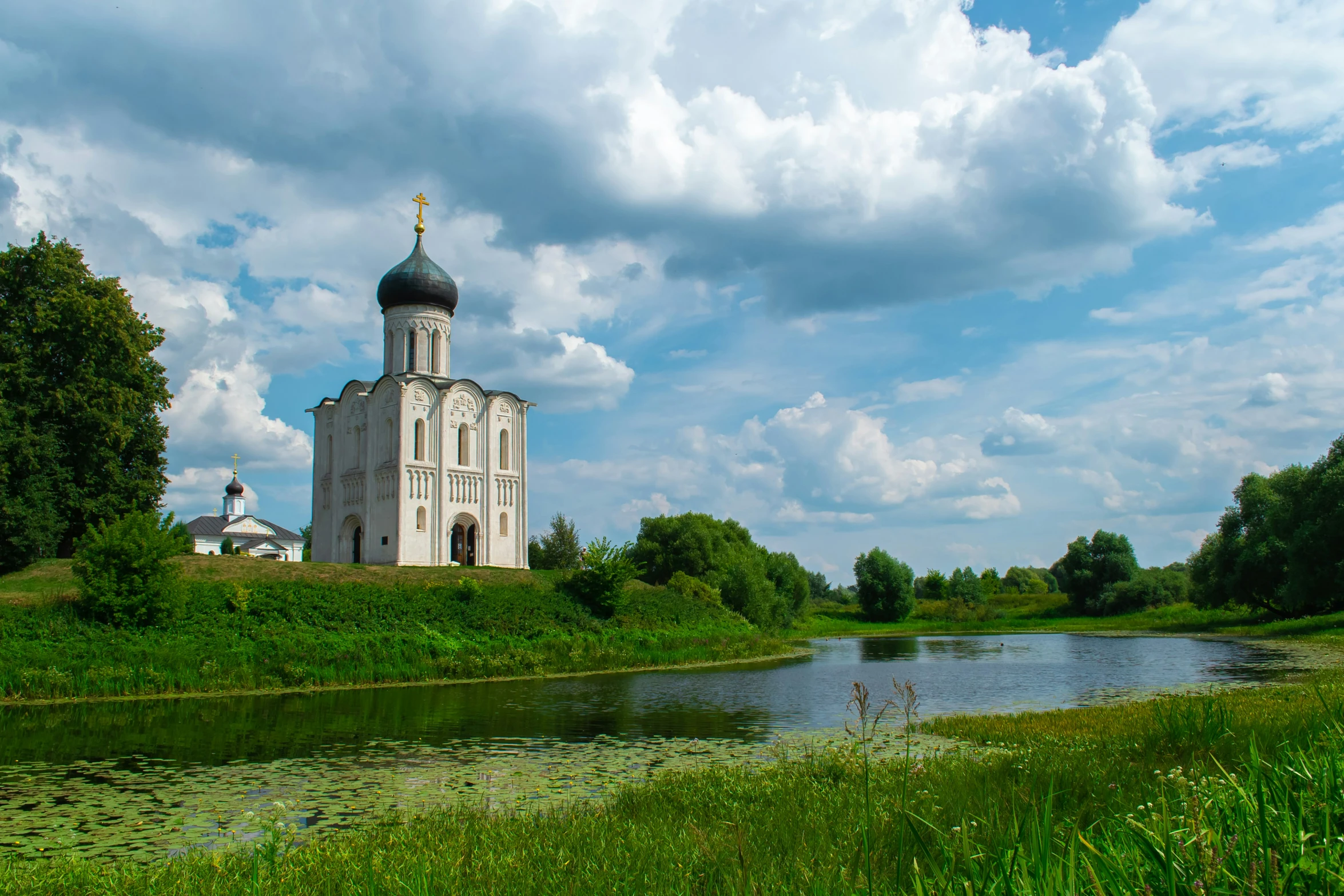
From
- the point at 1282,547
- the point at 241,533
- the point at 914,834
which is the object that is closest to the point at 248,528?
the point at 241,533

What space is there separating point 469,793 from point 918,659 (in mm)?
27794

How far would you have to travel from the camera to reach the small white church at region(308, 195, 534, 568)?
4022cm

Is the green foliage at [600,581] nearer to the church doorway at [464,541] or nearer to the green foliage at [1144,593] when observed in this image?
the church doorway at [464,541]

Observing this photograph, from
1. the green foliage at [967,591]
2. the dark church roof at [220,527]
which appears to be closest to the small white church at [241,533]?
the dark church roof at [220,527]

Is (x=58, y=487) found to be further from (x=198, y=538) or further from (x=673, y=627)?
(x=198, y=538)

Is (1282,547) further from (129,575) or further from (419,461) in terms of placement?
(129,575)

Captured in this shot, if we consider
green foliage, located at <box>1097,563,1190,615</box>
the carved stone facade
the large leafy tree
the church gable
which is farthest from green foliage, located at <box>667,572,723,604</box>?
the church gable

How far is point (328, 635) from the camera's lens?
2634 cm

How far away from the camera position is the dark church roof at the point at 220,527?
250 ft

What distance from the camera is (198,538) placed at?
238 feet

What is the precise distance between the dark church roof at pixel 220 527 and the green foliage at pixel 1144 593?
70.9 meters

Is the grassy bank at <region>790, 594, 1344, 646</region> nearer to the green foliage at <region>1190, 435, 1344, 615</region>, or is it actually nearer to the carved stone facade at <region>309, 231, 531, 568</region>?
the green foliage at <region>1190, 435, 1344, 615</region>

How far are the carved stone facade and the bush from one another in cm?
1495

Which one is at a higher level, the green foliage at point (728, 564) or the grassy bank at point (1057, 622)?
the green foliage at point (728, 564)
